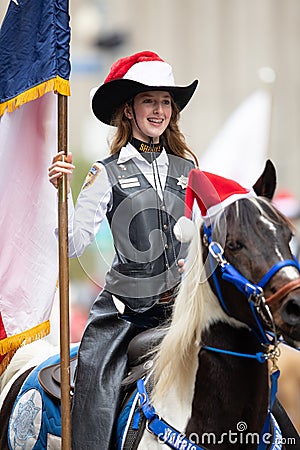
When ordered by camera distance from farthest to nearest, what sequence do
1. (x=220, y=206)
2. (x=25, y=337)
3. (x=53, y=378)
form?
(x=25, y=337) < (x=53, y=378) < (x=220, y=206)

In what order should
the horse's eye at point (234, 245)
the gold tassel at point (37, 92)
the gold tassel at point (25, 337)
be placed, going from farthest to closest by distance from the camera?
the gold tassel at point (25, 337), the gold tassel at point (37, 92), the horse's eye at point (234, 245)

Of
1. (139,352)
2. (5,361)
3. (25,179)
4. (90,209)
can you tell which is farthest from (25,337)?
(90,209)

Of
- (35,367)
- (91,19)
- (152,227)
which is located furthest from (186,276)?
(91,19)

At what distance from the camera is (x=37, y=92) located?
532 cm

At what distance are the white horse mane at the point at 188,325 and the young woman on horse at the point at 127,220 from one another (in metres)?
0.17

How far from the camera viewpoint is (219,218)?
462 cm

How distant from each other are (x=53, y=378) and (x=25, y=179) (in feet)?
3.68

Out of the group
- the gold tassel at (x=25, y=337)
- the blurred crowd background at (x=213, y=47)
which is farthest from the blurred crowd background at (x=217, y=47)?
the gold tassel at (x=25, y=337)

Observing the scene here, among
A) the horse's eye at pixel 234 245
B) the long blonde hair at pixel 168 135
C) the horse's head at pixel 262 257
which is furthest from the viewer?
the long blonde hair at pixel 168 135

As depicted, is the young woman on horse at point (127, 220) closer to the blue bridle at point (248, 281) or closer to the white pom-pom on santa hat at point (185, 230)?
the white pom-pom on santa hat at point (185, 230)

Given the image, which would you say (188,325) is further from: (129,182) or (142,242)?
(129,182)

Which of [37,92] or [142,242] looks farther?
[37,92]

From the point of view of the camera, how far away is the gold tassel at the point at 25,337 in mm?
5867

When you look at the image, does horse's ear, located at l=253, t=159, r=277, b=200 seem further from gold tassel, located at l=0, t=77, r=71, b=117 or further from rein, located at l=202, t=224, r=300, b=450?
gold tassel, located at l=0, t=77, r=71, b=117
